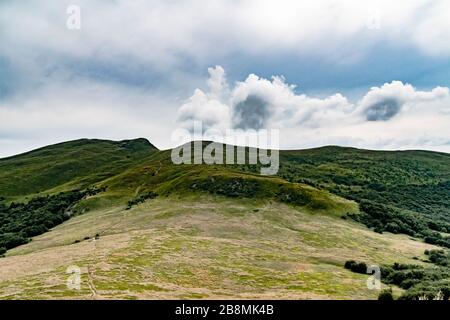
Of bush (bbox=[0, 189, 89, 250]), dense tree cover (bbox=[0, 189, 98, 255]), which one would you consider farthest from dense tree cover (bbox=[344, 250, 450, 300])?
bush (bbox=[0, 189, 89, 250])

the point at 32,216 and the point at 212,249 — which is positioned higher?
the point at 212,249

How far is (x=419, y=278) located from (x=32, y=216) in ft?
340

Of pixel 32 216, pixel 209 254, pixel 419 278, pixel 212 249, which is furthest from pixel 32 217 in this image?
pixel 419 278

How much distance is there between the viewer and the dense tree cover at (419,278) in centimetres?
3228

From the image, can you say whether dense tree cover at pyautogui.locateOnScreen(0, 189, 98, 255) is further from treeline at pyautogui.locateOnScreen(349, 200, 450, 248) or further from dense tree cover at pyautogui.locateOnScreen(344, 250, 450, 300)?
treeline at pyautogui.locateOnScreen(349, 200, 450, 248)

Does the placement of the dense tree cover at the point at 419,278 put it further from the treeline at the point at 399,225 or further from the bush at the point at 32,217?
the bush at the point at 32,217

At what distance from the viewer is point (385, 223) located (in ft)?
265

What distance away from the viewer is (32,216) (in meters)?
111

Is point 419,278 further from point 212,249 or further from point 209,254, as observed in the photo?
point 212,249

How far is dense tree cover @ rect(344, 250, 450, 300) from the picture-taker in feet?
106

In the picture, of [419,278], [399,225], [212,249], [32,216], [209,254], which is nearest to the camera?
[419,278]

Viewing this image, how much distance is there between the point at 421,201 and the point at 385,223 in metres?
78.5
